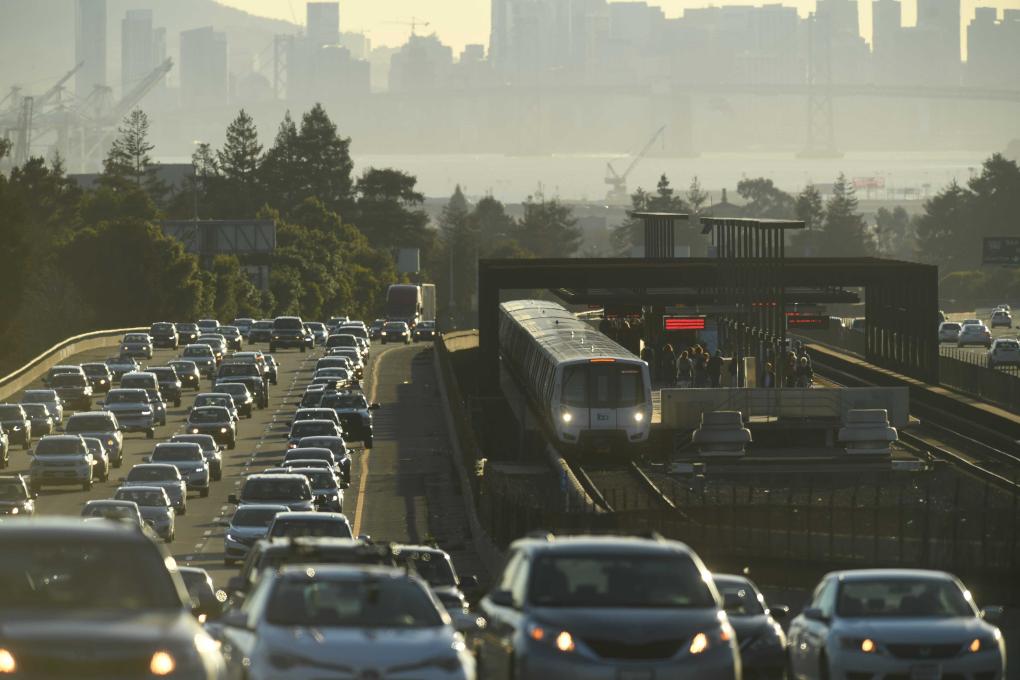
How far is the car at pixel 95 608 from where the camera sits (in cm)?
1356

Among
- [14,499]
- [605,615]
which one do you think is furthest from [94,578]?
[14,499]

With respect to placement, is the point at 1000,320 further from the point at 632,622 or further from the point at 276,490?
the point at 632,622

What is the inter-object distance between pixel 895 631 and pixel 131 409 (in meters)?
52.3

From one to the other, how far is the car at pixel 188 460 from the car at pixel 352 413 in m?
14.4

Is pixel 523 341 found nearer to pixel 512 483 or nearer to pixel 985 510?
pixel 512 483

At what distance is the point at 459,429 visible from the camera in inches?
2479

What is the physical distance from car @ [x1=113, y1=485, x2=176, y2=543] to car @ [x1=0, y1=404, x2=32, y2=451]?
21.4m

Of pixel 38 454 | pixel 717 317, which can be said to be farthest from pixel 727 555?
pixel 717 317

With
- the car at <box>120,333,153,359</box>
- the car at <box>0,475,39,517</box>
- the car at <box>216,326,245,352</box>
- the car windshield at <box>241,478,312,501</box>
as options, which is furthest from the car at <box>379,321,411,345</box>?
the car at <box>0,475,39,517</box>

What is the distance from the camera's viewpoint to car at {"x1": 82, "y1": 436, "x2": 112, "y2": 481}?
56375 millimetres

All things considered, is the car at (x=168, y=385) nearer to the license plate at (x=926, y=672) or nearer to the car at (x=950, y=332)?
the car at (x=950, y=332)

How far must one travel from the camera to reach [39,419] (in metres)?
68.4

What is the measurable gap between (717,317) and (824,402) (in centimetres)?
2750

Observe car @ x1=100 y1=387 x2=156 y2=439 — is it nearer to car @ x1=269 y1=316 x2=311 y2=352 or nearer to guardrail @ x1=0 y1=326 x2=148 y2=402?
guardrail @ x1=0 y1=326 x2=148 y2=402
